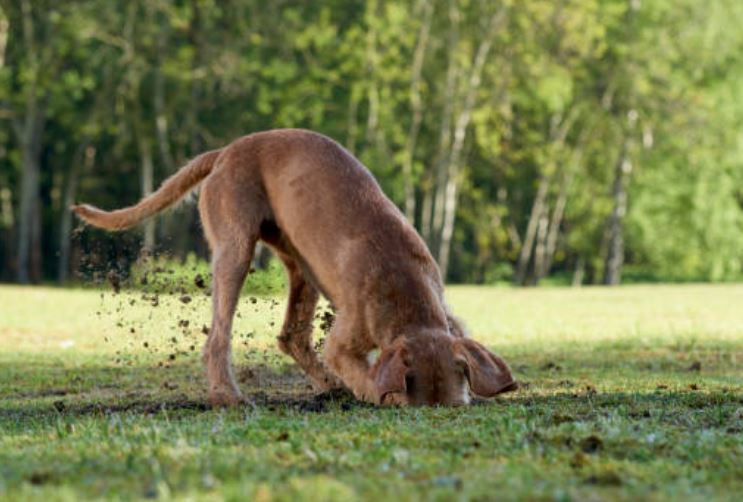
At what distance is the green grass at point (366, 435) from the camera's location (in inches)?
194

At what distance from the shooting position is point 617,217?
51.8 meters

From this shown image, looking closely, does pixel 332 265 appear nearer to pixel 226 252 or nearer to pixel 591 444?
pixel 226 252

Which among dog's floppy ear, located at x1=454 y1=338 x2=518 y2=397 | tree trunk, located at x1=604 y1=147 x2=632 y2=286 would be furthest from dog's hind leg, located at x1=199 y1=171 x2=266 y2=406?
tree trunk, located at x1=604 y1=147 x2=632 y2=286

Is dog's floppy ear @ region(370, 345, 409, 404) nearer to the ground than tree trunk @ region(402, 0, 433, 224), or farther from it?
nearer to the ground

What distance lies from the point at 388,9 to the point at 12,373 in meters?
32.2

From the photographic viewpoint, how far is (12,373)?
11.8 metres

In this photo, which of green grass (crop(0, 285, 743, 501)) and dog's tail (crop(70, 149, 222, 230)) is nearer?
green grass (crop(0, 285, 743, 501))

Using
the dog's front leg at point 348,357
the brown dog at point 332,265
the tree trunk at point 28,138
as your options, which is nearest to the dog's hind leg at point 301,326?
the brown dog at point 332,265

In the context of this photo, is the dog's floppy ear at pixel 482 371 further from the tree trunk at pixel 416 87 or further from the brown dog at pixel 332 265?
the tree trunk at pixel 416 87

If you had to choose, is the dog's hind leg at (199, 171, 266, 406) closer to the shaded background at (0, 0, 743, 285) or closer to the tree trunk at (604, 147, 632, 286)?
the shaded background at (0, 0, 743, 285)

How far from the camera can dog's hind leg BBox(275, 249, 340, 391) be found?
31.9 feet

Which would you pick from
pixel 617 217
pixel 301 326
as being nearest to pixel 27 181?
pixel 617 217

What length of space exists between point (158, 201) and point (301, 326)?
1.48 m

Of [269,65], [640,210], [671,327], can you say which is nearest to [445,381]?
[671,327]
